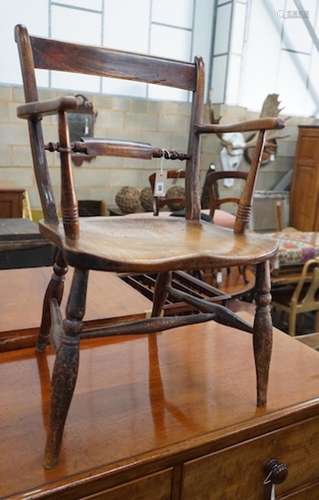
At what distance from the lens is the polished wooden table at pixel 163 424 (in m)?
0.74

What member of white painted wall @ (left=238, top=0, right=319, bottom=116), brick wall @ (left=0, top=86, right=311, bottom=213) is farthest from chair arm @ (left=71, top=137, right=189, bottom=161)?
white painted wall @ (left=238, top=0, right=319, bottom=116)

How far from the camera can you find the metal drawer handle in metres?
0.92

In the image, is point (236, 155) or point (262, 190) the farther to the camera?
point (262, 190)

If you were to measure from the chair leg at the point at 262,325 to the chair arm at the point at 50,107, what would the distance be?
1.51ft

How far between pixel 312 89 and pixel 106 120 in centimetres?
243

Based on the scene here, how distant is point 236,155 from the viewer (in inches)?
177

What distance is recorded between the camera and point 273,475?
0.93m

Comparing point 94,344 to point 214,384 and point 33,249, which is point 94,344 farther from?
point 33,249

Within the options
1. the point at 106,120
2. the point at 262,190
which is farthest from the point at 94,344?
the point at 262,190

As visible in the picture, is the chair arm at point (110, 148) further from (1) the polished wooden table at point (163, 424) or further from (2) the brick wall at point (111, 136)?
(2) the brick wall at point (111, 136)

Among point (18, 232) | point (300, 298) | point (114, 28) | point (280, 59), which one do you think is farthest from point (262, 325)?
point (280, 59)

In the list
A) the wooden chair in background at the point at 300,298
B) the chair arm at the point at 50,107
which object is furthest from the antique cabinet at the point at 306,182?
the chair arm at the point at 50,107

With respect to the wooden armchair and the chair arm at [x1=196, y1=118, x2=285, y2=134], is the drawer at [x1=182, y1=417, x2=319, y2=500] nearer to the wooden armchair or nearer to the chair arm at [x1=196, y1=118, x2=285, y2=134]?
the wooden armchair

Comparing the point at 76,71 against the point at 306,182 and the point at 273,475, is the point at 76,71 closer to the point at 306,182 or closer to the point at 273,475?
the point at 273,475
